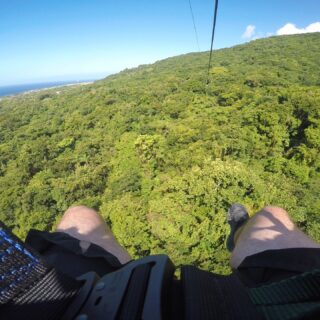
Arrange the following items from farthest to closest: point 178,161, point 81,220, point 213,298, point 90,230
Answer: point 178,161
point 81,220
point 90,230
point 213,298

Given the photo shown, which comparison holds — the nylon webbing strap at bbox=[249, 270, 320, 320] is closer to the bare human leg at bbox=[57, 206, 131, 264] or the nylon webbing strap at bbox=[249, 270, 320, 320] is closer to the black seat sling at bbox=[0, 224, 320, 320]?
the black seat sling at bbox=[0, 224, 320, 320]

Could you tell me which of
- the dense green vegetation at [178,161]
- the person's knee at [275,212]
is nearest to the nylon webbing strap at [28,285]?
the person's knee at [275,212]

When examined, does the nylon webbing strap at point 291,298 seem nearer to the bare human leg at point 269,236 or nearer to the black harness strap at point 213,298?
the black harness strap at point 213,298

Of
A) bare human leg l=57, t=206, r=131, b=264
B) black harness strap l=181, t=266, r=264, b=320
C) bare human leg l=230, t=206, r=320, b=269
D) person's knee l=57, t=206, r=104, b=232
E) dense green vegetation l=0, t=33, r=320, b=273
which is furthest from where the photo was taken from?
dense green vegetation l=0, t=33, r=320, b=273

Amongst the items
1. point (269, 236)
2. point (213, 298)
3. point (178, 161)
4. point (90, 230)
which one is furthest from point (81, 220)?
point (178, 161)

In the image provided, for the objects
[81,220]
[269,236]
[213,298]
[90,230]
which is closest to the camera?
[213,298]

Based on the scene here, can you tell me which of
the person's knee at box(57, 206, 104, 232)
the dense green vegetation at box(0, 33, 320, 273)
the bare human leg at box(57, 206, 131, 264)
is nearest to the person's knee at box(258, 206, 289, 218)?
the bare human leg at box(57, 206, 131, 264)

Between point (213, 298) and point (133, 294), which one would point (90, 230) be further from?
Result: point (213, 298)

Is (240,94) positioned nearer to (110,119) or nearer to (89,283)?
(110,119)
